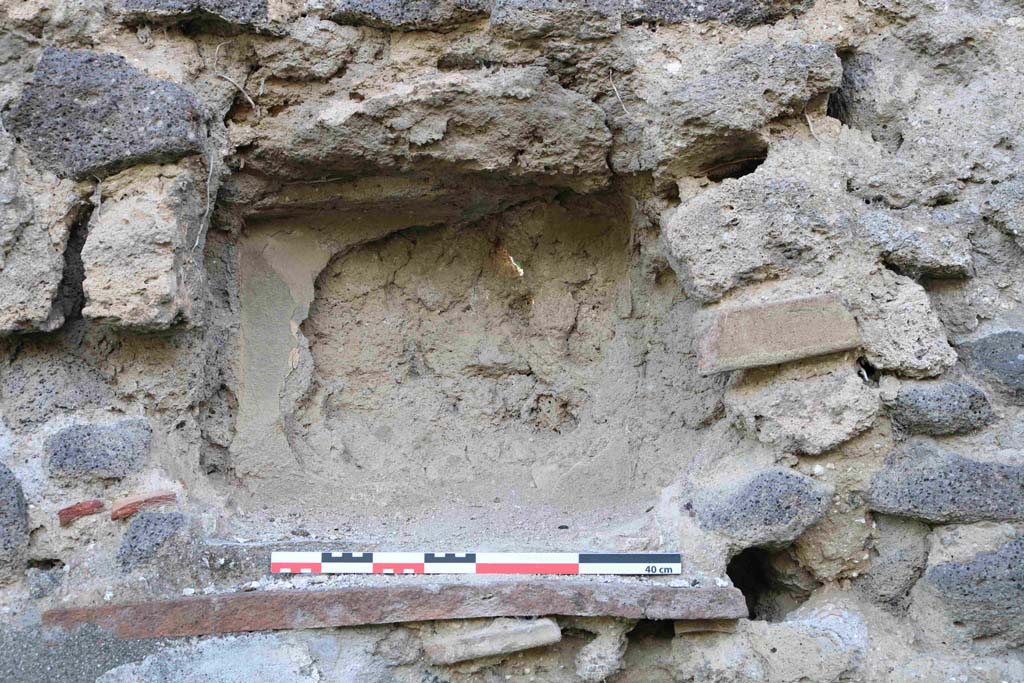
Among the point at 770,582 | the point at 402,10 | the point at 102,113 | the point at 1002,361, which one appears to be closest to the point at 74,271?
the point at 102,113

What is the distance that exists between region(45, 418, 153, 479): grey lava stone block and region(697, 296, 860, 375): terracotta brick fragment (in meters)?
1.27

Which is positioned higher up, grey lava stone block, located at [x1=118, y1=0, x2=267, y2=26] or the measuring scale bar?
grey lava stone block, located at [x1=118, y1=0, x2=267, y2=26]

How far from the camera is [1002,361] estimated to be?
6.72 ft

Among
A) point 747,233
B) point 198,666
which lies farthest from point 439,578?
point 747,233

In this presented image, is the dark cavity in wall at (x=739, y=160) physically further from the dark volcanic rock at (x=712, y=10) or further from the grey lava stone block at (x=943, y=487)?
the grey lava stone block at (x=943, y=487)

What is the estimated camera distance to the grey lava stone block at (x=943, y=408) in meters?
2.00

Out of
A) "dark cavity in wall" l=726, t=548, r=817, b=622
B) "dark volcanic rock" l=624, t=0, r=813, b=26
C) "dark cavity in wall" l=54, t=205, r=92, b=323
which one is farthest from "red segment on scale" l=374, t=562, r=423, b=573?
"dark volcanic rock" l=624, t=0, r=813, b=26

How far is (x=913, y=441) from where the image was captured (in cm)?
203

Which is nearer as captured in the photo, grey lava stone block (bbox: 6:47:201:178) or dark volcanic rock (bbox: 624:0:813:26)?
grey lava stone block (bbox: 6:47:201:178)

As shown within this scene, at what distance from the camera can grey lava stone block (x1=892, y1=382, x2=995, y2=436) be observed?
200cm

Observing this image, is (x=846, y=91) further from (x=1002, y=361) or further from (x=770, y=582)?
(x=770, y=582)

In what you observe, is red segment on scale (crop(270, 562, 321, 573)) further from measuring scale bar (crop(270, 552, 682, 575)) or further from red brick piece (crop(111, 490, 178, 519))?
red brick piece (crop(111, 490, 178, 519))

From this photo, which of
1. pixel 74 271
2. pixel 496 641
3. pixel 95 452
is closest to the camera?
pixel 496 641

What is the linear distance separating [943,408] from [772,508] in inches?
16.4
